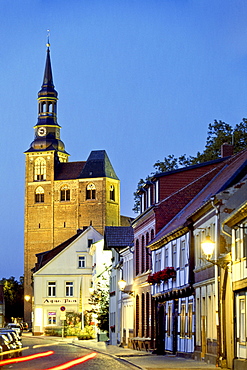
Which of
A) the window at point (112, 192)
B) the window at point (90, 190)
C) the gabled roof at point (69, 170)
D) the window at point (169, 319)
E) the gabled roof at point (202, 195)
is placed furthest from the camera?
the window at point (112, 192)

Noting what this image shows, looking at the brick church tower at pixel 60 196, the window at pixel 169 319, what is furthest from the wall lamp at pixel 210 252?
the brick church tower at pixel 60 196

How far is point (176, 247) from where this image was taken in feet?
123

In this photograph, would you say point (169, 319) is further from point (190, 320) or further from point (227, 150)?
point (227, 150)

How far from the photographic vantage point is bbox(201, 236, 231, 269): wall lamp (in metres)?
25.8

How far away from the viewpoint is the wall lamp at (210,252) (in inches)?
1016

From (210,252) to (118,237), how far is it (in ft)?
111

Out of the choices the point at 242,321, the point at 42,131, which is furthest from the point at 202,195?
the point at 42,131

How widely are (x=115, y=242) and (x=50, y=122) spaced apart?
98.9 meters

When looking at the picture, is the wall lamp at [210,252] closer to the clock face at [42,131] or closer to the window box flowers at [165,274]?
the window box flowers at [165,274]

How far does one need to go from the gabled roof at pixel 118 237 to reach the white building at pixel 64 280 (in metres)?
28.6

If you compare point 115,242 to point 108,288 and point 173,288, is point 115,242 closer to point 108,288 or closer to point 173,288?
point 108,288

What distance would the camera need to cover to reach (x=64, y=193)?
485 ft

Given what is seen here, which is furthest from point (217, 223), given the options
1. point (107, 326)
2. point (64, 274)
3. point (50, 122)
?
point (50, 122)

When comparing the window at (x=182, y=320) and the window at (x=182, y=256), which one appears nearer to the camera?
the window at (x=182, y=320)
